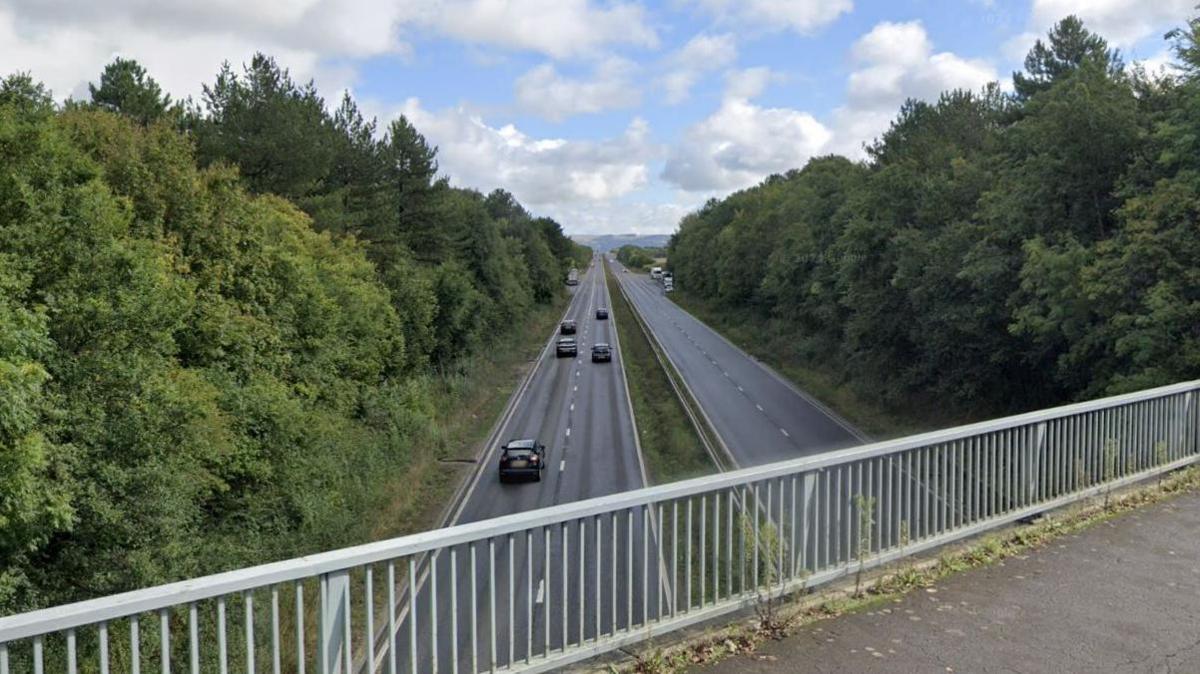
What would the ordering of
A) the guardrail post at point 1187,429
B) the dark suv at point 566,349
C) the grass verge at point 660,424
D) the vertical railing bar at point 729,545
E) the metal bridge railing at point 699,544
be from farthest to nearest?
1. the dark suv at point 566,349
2. the grass verge at point 660,424
3. the guardrail post at point 1187,429
4. the vertical railing bar at point 729,545
5. the metal bridge railing at point 699,544

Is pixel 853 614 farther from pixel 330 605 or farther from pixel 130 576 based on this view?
pixel 130 576

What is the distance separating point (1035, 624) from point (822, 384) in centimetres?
4160

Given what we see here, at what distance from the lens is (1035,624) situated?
16.6 ft

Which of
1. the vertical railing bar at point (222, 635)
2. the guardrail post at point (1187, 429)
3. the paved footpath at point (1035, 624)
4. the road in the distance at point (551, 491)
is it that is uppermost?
the vertical railing bar at point (222, 635)

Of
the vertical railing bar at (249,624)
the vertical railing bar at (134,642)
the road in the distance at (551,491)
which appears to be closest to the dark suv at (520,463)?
the road in the distance at (551,491)

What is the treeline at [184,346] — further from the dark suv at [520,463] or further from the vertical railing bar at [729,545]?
the vertical railing bar at [729,545]

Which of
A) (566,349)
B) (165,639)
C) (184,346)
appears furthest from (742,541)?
(566,349)

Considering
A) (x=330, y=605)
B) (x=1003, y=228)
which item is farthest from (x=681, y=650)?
(x=1003, y=228)

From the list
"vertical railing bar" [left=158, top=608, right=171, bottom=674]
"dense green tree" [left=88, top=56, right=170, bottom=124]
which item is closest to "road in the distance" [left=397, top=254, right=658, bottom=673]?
"vertical railing bar" [left=158, top=608, right=171, bottom=674]

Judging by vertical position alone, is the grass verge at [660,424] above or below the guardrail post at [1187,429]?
below

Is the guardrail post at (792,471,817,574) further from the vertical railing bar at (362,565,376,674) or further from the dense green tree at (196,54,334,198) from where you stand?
the dense green tree at (196,54,334,198)

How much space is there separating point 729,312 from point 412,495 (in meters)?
64.2

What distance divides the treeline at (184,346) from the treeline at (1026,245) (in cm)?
1873

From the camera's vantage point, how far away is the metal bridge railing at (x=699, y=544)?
335 cm
